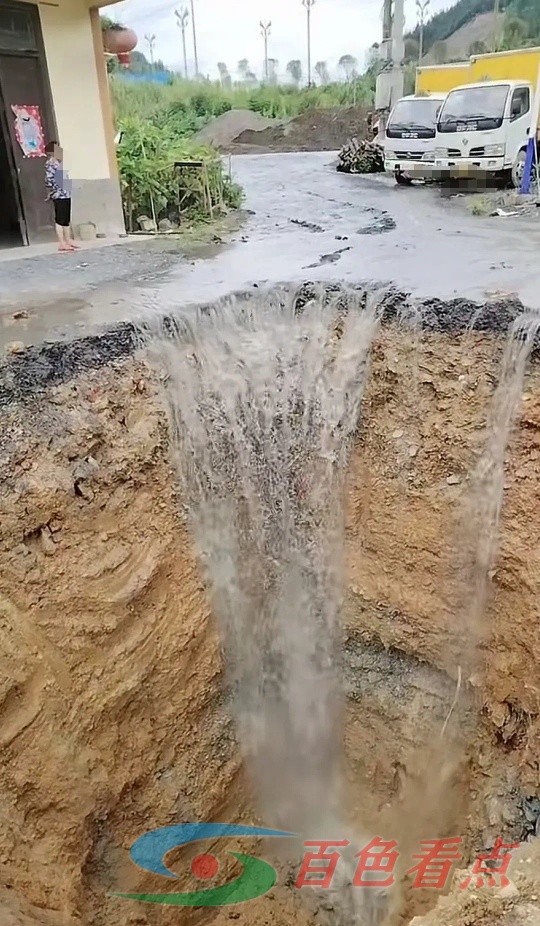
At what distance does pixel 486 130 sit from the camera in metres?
10.1

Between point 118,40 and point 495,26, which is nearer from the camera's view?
point 118,40

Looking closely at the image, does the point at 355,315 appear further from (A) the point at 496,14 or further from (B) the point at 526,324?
(A) the point at 496,14

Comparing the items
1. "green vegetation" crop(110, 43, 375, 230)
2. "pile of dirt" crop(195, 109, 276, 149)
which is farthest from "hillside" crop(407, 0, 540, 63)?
"pile of dirt" crop(195, 109, 276, 149)

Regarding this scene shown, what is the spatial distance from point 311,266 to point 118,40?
5.94 metres

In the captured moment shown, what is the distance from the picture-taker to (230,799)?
4.91 m

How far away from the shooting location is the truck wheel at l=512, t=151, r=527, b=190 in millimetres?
10305

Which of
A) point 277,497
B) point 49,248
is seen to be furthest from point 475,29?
point 277,497

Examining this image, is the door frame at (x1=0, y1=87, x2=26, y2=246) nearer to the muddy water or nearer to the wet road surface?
the wet road surface

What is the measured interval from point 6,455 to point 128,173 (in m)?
6.76

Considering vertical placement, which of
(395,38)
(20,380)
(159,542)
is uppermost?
(395,38)

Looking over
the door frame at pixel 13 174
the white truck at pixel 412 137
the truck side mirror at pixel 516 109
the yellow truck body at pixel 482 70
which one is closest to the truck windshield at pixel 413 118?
the white truck at pixel 412 137

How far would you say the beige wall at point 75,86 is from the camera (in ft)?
24.0

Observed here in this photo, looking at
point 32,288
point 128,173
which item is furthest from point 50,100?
point 32,288

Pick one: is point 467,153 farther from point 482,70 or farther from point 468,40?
point 468,40
